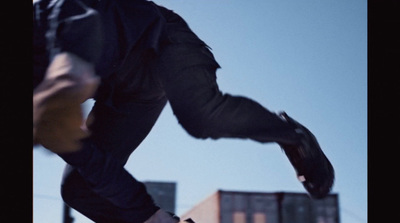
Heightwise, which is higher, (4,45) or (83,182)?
(4,45)

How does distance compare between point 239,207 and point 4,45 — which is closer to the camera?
point 4,45

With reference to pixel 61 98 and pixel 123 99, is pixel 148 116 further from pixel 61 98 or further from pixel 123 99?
pixel 61 98

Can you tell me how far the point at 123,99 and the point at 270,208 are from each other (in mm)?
7663

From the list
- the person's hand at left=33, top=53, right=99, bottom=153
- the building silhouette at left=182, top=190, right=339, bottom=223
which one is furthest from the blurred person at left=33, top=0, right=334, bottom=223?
the building silhouette at left=182, top=190, right=339, bottom=223

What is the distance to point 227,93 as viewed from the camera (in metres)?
1.85

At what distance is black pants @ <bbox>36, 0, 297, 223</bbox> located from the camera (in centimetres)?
178

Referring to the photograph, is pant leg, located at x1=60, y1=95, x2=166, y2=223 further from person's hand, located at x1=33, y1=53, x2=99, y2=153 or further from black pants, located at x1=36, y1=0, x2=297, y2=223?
person's hand, located at x1=33, y1=53, x2=99, y2=153

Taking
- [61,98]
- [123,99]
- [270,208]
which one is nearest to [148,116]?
[123,99]

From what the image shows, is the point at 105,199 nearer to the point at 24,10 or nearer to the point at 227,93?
the point at 227,93

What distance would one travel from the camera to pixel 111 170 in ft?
6.16

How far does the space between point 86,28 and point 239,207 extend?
A: 315 inches

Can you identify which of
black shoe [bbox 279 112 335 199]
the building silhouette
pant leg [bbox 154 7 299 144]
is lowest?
the building silhouette

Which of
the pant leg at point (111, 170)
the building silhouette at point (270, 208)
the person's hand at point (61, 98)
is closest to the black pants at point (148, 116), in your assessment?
the pant leg at point (111, 170)
